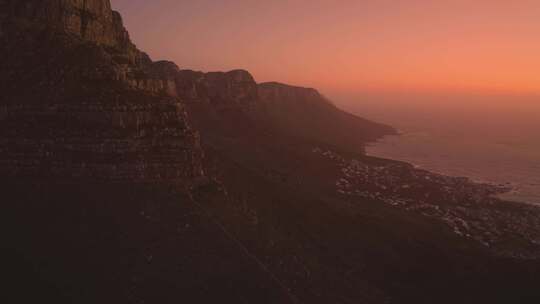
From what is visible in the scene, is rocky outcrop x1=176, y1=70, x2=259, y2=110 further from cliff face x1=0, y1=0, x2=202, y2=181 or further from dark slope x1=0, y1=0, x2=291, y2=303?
dark slope x1=0, y1=0, x2=291, y2=303

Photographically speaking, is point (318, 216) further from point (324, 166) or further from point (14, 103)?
point (324, 166)

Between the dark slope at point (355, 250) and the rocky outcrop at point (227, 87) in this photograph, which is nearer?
the dark slope at point (355, 250)

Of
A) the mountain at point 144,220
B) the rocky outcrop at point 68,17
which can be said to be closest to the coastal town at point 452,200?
the mountain at point 144,220

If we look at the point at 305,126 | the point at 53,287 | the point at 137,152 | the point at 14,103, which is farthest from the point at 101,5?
the point at 305,126

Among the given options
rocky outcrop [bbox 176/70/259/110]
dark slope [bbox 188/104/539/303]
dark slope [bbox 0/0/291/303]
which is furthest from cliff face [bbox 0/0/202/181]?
rocky outcrop [bbox 176/70/259/110]

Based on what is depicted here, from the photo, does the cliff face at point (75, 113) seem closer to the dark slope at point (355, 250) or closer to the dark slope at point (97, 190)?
the dark slope at point (97, 190)

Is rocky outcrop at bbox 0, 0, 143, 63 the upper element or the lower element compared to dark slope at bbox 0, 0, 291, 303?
upper
